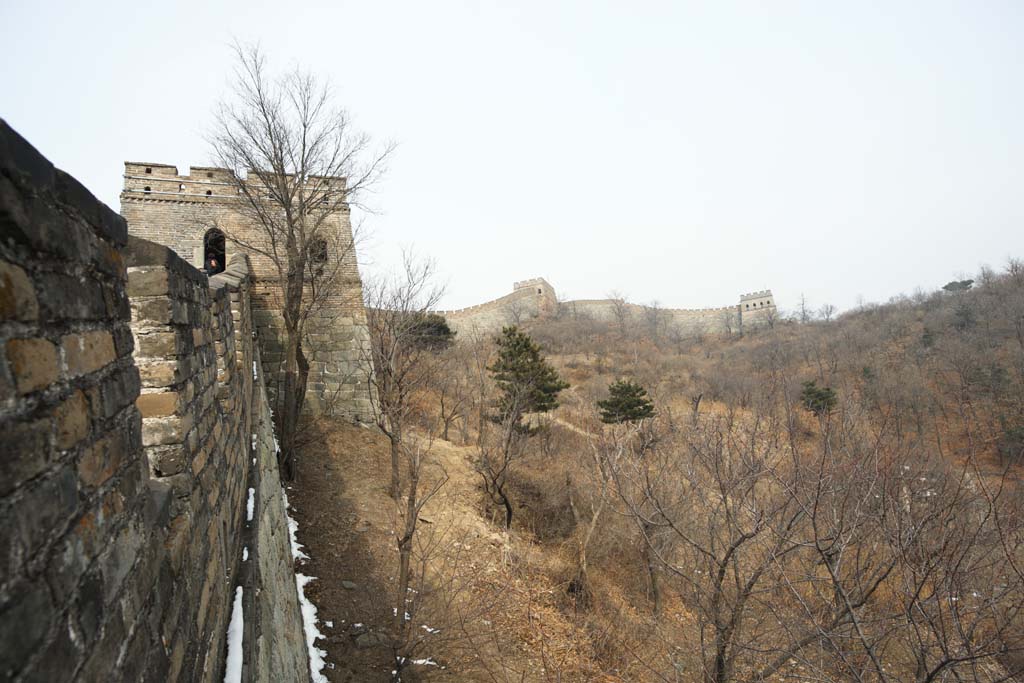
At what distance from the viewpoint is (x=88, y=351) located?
1.23 m

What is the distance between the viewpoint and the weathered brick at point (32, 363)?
0.88 metres

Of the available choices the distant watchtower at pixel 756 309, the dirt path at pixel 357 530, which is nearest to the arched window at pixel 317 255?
the dirt path at pixel 357 530

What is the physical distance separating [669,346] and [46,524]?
141 feet

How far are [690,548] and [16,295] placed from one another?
11.1m

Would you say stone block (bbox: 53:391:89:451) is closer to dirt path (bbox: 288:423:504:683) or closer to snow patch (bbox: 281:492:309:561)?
dirt path (bbox: 288:423:504:683)

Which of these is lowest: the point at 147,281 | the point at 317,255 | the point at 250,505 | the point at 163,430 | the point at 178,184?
the point at 250,505

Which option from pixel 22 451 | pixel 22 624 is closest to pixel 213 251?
pixel 22 451

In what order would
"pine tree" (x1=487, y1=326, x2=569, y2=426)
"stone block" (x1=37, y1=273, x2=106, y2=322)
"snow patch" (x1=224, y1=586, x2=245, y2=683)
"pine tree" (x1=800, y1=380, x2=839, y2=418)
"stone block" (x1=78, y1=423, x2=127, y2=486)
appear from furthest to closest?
"pine tree" (x1=800, y1=380, x2=839, y2=418) < "pine tree" (x1=487, y1=326, x2=569, y2=426) < "snow patch" (x1=224, y1=586, x2=245, y2=683) < "stone block" (x1=78, y1=423, x2=127, y2=486) < "stone block" (x1=37, y1=273, x2=106, y2=322)

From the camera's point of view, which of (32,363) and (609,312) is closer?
(32,363)

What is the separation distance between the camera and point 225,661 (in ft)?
8.86

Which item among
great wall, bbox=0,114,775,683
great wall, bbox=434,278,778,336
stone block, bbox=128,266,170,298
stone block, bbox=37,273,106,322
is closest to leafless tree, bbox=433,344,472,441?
great wall, bbox=0,114,775,683

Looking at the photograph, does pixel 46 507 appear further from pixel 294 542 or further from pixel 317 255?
pixel 317 255

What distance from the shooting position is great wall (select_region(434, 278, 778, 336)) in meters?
42.6

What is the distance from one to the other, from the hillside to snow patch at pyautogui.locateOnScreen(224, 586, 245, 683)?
9.43 feet
